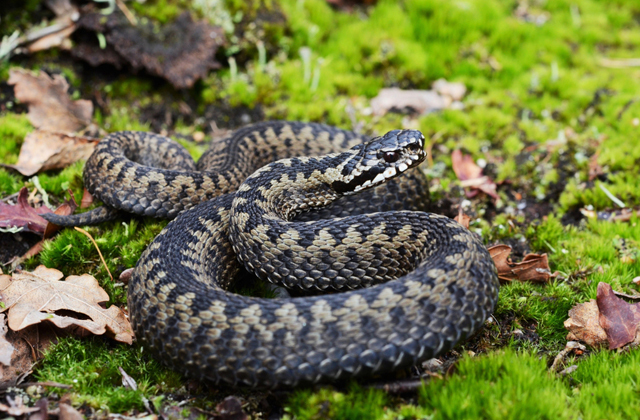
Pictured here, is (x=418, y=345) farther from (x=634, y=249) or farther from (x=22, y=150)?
(x=22, y=150)

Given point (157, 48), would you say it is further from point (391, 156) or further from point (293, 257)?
point (293, 257)

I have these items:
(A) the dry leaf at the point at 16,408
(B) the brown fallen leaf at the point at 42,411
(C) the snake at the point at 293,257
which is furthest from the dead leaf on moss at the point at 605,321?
(A) the dry leaf at the point at 16,408

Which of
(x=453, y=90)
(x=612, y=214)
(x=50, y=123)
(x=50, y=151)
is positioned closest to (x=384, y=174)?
(x=612, y=214)

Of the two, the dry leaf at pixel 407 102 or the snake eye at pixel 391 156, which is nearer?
the snake eye at pixel 391 156

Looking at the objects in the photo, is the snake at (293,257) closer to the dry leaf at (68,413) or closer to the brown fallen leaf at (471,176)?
the dry leaf at (68,413)

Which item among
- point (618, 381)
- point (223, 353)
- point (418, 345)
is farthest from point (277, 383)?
point (618, 381)
